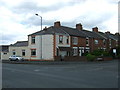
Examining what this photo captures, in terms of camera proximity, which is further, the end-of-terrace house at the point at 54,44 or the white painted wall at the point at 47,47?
the end-of-terrace house at the point at 54,44

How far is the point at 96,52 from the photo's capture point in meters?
38.8

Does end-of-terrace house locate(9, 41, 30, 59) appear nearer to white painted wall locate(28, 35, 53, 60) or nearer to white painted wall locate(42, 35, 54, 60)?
white painted wall locate(28, 35, 53, 60)

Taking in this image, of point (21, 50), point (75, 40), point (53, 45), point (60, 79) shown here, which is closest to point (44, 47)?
point (53, 45)

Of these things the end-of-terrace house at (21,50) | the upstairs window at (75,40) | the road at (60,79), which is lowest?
the road at (60,79)

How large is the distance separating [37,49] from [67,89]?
2997 centimetres

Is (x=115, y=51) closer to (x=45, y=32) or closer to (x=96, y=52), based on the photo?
(x=96, y=52)

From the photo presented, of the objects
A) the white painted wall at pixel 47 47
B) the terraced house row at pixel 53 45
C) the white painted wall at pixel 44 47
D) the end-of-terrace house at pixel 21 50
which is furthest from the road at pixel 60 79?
the end-of-terrace house at pixel 21 50

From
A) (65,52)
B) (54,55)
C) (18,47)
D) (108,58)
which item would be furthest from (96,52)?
(18,47)

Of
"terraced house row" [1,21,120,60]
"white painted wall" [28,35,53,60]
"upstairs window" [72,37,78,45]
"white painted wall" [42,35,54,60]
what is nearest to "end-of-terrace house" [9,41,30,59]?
"terraced house row" [1,21,120,60]

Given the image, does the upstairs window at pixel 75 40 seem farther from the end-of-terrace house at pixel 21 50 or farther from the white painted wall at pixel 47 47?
the end-of-terrace house at pixel 21 50

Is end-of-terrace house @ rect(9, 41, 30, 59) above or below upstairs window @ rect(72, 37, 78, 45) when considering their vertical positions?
below

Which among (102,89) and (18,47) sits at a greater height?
(18,47)

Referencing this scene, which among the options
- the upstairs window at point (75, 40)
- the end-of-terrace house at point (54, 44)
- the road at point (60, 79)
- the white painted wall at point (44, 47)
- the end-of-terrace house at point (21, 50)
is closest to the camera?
the road at point (60, 79)

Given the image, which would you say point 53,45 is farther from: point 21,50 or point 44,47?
point 21,50
